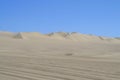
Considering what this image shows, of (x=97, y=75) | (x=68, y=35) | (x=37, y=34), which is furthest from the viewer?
(x=68, y=35)

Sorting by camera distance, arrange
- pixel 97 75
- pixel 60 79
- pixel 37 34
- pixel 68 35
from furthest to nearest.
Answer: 1. pixel 68 35
2. pixel 37 34
3. pixel 97 75
4. pixel 60 79

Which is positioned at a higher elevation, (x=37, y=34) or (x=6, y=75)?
(x=37, y=34)

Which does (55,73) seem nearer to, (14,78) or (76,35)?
(14,78)

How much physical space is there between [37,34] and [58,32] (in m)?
7.19

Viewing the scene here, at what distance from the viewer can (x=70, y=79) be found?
7527mm

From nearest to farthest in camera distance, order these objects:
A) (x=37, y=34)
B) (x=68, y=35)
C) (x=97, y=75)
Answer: (x=97, y=75)
(x=37, y=34)
(x=68, y=35)

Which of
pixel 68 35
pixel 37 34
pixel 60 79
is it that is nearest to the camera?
pixel 60 79

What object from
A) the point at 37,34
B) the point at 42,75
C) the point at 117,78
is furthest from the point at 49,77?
the point at 37,34

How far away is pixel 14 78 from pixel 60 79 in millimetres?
1210

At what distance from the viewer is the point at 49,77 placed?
25.7 ft

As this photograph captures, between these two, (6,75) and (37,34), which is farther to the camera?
(37,34)

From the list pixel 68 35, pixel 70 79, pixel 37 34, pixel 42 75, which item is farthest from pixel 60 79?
pixel 68 35

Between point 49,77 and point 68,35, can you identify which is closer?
point 49,77

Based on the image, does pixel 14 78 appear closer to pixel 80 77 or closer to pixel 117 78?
pixel 80 77
